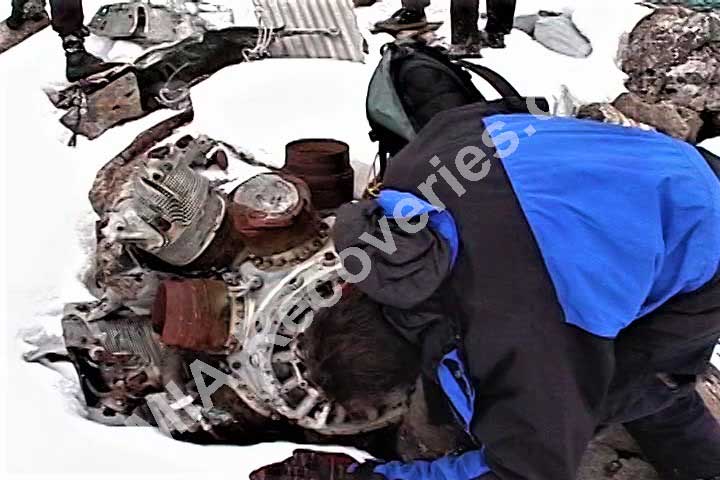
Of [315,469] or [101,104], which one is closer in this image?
[315,469]

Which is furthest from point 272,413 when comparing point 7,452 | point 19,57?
point 19,57

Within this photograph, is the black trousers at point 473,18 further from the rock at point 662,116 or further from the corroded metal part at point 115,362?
the corroded metal part at point 115,362

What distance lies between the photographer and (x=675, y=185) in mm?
1041

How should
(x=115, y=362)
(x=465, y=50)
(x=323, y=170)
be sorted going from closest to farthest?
(x=115, y=362)
(x=323, y=170)
(x=465, y=50)

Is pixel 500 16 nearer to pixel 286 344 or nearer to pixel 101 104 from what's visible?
pixel 101 104

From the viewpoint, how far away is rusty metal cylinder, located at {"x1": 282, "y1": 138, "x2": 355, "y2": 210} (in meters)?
1.74

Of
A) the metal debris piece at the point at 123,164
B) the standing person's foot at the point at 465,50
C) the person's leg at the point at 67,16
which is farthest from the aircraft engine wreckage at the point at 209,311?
the standing person's foot at the point at 465,50

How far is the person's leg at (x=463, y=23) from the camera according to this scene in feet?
10.9

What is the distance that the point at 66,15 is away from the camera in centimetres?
295

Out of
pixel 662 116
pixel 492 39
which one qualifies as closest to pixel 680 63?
pixel 662 116

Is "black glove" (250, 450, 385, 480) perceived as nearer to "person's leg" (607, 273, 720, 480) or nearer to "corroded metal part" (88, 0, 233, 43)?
"person's leg" (607, 273, 720, 480)

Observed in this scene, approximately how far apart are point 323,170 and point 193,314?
43 centimetres

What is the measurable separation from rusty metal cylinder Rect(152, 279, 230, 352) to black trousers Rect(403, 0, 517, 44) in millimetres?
2083

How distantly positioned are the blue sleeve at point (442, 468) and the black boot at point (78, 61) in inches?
78.5
